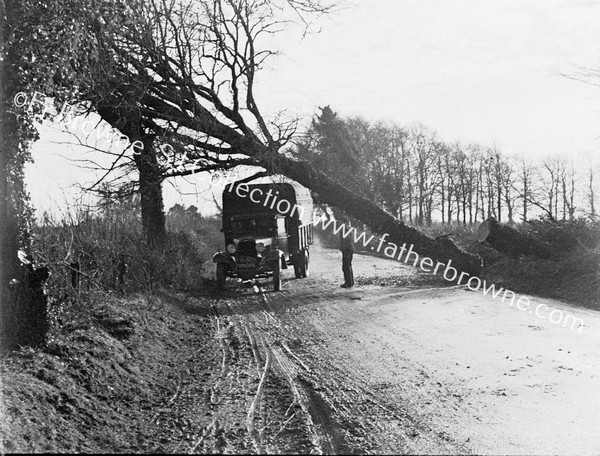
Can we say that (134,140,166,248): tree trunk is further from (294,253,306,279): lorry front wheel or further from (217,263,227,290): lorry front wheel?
(294,253,306,279): lorry front wheel

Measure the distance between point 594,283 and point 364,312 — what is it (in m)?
5.88

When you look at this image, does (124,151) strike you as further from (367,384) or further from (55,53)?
(367,384)

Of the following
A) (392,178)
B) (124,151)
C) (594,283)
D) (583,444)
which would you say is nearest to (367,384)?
(583,444)

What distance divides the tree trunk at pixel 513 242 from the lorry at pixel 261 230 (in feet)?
21.7

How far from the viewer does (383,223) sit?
19.9 m

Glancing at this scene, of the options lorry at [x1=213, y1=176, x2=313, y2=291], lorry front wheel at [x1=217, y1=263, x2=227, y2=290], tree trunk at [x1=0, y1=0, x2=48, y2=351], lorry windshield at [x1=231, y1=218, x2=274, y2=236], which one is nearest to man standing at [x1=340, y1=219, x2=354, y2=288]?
lorry at [x1=213, y1=176, x2=313, y2=291]

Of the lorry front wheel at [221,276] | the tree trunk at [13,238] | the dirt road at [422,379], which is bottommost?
the dirt road at [422,379]

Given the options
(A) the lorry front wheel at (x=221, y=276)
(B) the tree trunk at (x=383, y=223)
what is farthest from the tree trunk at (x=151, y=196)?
(B) the tree trunk at (x=383, y=223)

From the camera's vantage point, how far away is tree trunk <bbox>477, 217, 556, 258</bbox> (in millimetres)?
18172

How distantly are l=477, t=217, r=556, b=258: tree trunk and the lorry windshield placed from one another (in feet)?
24.8

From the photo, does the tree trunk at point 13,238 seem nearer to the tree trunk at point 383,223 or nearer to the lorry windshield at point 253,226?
the lorry windshield at point 253,226

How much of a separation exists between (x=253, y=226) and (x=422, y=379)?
11.8 m

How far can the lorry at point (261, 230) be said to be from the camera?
56.9 ft

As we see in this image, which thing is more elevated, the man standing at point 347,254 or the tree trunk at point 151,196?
the tree trunk at point 151,196
